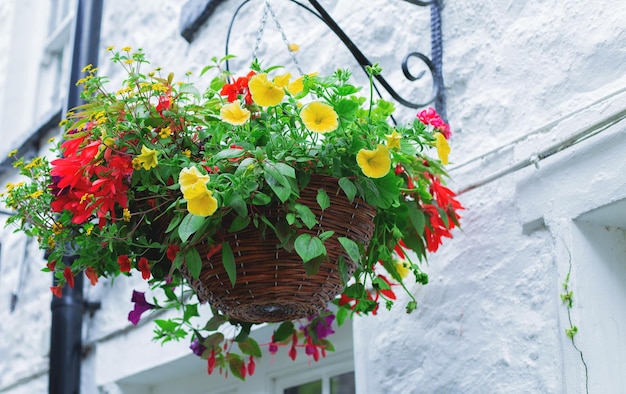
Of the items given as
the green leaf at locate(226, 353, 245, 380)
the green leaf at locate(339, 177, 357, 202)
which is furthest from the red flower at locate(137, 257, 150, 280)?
the green leaf at locate(226, 353, 245, 380)

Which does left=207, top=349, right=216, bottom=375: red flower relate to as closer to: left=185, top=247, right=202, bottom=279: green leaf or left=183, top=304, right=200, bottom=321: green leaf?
left=183, top=304, right=200, bottom=321: green leaf

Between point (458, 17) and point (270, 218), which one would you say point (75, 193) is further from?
point (458, 17)

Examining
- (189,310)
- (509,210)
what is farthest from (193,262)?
(509,210)

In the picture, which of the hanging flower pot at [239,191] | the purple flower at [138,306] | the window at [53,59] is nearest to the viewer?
the hanging flower pot at [239,191]

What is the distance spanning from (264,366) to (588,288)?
4.55ft

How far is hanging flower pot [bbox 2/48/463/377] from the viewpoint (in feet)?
6.13

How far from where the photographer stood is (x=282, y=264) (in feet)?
6.32

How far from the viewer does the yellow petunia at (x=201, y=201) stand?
1763mm

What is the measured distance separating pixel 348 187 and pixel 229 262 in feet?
0.93

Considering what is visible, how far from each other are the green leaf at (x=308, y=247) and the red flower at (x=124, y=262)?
1.29 feet

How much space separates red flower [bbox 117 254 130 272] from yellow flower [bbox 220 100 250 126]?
37 cm

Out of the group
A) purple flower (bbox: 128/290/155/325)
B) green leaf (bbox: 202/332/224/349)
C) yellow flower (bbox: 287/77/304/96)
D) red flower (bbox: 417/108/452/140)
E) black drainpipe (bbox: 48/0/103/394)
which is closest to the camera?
yellow flower (bbox: 287/77/304/96)

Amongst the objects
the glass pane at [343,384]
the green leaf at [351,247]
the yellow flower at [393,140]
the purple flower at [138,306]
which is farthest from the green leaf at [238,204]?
the glass pane at [343,384]

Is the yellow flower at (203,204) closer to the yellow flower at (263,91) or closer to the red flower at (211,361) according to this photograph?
the yellow flower at (263,91)
